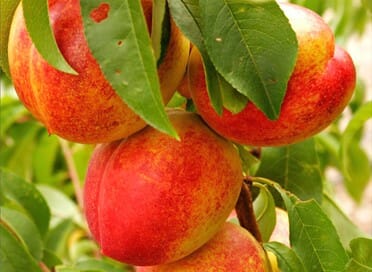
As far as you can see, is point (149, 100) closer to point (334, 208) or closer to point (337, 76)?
point (337, 76)

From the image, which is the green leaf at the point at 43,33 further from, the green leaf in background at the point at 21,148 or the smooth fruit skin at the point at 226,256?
the green leaf in background at the point at 21,148

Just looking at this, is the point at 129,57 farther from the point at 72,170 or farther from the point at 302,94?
the point at 72,170

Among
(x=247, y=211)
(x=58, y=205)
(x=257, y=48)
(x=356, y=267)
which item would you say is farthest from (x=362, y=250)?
(x=58, y=205)

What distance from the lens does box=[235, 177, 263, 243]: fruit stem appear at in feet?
3.16

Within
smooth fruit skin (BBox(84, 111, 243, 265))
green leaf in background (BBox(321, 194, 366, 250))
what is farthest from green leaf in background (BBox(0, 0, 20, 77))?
green leaf in background (BBox(321, 194, 366, 250))

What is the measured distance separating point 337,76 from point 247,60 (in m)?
0.12

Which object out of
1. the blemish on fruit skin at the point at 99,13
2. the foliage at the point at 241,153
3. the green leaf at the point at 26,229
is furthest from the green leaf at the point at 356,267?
the green leaf at the point at 26,229

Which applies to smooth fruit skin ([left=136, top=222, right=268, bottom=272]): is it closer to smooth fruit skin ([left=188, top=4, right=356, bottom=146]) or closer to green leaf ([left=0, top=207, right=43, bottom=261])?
smooth fruit skin ([left=188, top=4, right=356, bottom=146])

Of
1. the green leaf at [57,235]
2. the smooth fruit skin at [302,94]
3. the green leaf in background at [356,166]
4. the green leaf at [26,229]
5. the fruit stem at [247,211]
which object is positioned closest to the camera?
the smooth fruit skin at [302,94]

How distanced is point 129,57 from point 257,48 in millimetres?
153

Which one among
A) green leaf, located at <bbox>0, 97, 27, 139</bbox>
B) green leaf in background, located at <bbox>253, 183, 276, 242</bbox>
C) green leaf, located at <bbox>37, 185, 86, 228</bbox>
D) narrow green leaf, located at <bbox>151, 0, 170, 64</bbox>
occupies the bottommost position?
green leaf, located at <bbox>37, 185, 86, 228</bbox>

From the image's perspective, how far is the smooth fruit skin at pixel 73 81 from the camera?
0.78m

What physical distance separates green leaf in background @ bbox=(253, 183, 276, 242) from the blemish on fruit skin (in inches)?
14.2

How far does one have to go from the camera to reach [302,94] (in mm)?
839
